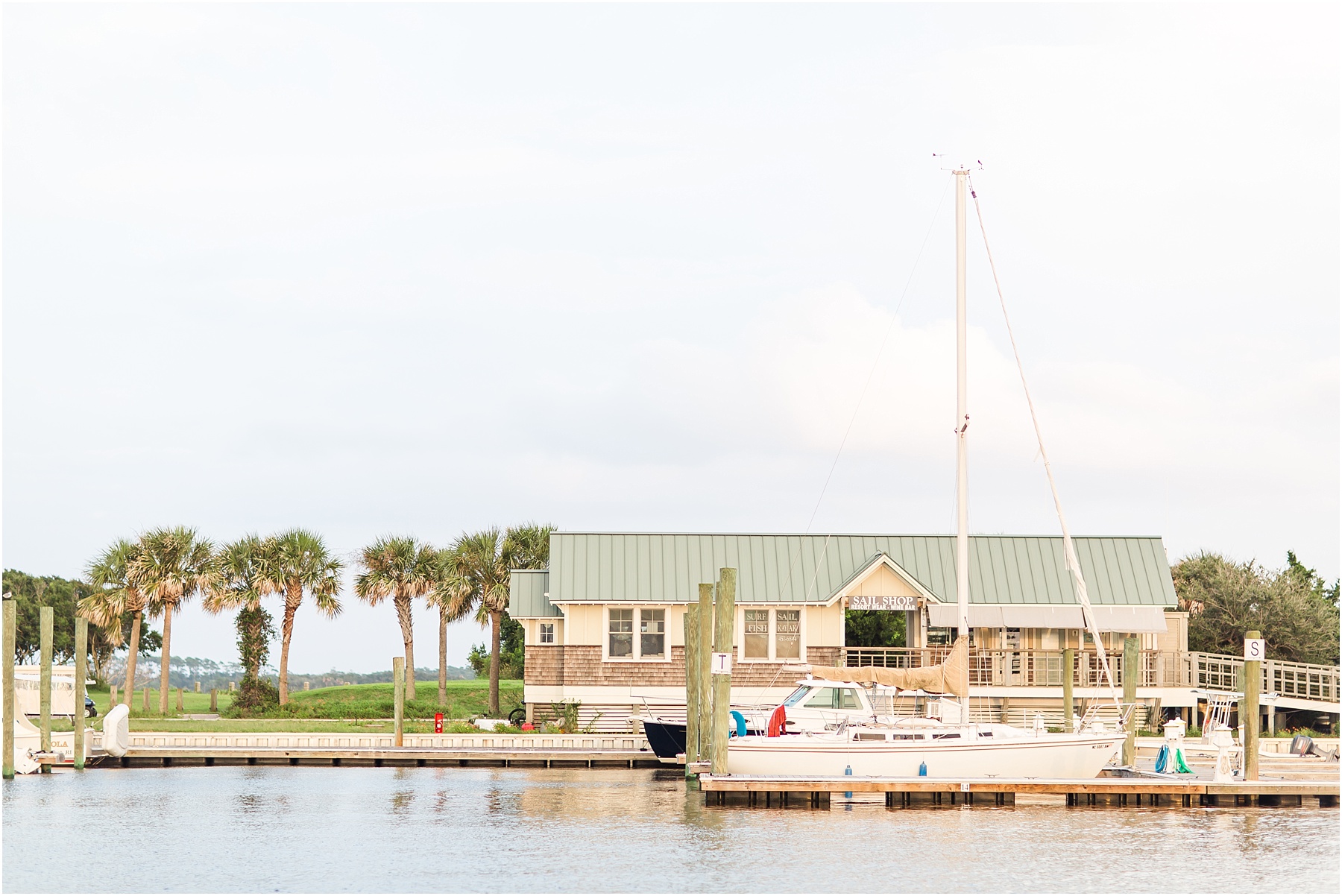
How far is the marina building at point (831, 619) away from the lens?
42.9 metres

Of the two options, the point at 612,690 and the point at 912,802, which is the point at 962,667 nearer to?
the point at 912,802

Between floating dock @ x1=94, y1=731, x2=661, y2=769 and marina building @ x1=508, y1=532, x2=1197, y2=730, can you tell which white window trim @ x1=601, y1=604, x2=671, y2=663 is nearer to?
marina building @ x1=508, y1=532, x2=1197, y2=730

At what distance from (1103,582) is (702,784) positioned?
19533 mm

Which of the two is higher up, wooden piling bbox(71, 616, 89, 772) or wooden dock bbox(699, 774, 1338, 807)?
wooden piling bbox(71, 616, 89, 772)

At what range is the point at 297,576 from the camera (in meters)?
50.7

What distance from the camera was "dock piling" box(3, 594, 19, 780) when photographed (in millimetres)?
32250

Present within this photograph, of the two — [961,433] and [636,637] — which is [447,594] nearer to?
[636,637]

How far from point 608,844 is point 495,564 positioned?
26.5 metres

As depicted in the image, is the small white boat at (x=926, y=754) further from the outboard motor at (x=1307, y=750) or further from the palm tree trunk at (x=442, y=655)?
the palm tree trunk at (x=442, y=655)

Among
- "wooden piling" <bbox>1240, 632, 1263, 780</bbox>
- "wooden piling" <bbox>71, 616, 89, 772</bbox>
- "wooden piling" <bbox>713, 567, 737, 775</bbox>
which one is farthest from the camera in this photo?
"wooden piling" <bbox>71, 616, 89, 772</bbox>

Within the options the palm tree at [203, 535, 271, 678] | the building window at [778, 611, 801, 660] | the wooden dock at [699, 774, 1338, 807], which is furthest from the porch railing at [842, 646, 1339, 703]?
the palm tree at [203, 535, 271, 678]

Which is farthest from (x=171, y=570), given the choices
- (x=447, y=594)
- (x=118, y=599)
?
(x=447, y=594)

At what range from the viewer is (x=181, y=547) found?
50719 millimetres

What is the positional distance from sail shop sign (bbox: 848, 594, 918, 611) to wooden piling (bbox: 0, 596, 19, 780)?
2186cm
